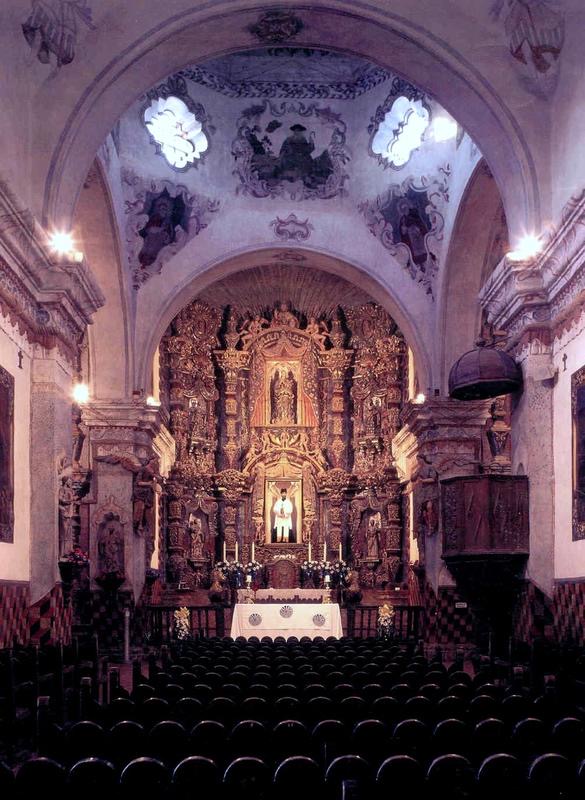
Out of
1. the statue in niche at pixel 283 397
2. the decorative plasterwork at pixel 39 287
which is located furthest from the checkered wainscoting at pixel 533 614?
the statue in niche at pixel 283 397

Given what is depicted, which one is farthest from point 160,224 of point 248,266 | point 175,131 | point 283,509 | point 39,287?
point 283,509

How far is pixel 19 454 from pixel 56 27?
4434 mm

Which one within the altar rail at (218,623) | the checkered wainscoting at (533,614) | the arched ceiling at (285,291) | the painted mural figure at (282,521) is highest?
the arched ceiling at (285,291)

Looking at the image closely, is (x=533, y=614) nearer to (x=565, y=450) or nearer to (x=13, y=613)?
(x=565, y=450)

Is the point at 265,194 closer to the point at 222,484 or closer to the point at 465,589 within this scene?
the point at 222,484

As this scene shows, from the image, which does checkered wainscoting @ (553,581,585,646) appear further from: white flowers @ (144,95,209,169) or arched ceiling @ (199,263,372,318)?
arched ceiling @ (199,263,372,318)

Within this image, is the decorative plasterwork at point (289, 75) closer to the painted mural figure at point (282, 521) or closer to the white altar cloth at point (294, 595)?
the white altar cloth at point (294, 595)

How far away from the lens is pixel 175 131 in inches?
714

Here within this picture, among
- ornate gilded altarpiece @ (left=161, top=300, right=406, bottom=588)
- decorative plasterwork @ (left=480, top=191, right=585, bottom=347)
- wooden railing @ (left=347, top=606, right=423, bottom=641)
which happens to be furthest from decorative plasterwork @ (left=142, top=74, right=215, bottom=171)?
wooden railing @ (left=347, top=606, right=423, bottom=641)

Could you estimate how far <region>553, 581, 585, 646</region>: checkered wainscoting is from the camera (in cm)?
1010

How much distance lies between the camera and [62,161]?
1145 cm

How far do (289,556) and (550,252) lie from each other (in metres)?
13.7

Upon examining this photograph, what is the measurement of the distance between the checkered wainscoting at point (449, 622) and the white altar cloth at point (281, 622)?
1962 millimetres

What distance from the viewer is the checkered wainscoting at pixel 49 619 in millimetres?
10766
